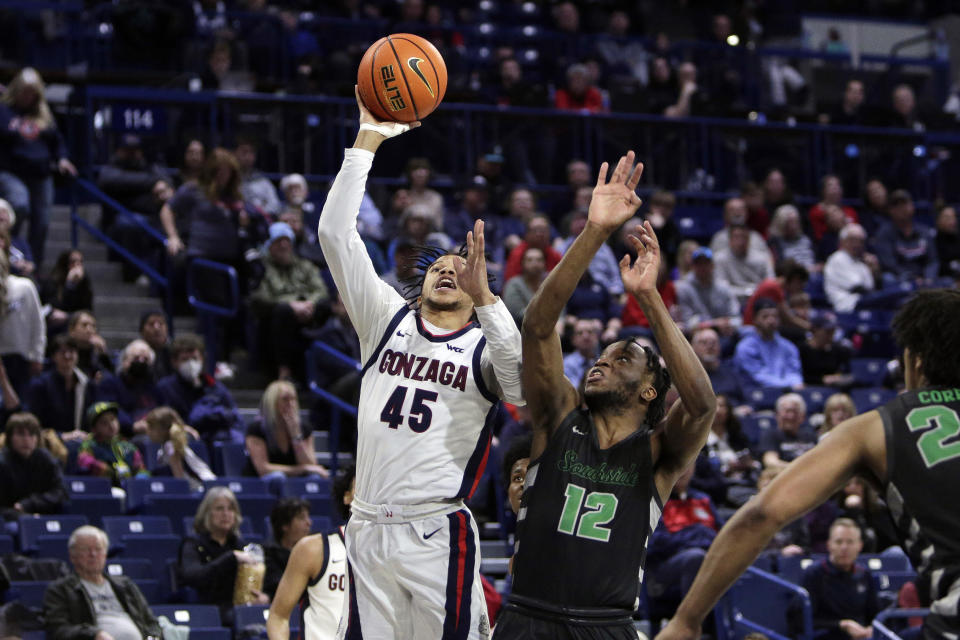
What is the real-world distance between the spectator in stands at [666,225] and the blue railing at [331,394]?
410cm

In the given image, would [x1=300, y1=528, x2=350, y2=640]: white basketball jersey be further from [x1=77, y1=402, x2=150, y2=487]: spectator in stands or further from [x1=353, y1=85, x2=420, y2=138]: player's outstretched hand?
[x1=77, y1=402, x2=150, y2=487]: spectator in stands

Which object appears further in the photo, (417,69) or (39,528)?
(39,528)

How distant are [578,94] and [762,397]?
5.22 m

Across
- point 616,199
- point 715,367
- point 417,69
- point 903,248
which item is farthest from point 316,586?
point 903,248

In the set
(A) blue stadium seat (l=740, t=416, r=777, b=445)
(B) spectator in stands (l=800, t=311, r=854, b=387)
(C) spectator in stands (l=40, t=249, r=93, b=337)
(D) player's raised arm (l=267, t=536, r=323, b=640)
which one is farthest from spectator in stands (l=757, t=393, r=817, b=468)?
(C) spectator in stands (l=40, t=249, r=93, b=337)

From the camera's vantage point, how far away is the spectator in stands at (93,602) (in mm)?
7832

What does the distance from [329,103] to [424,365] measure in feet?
32.3

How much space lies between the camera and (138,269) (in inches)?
513

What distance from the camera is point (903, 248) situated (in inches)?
613

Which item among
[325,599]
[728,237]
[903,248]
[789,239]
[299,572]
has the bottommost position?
[325,599]

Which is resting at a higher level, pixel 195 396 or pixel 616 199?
pixel 616 199

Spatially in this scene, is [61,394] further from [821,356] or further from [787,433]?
[821,356]

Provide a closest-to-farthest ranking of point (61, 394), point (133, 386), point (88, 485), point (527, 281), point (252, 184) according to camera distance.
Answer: point (88, 485) → point (61, 394) → point (133, 386) → point (527, 281) → point (252, 184)

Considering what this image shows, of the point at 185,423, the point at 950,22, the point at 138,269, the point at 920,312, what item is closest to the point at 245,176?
the point at 138,269
